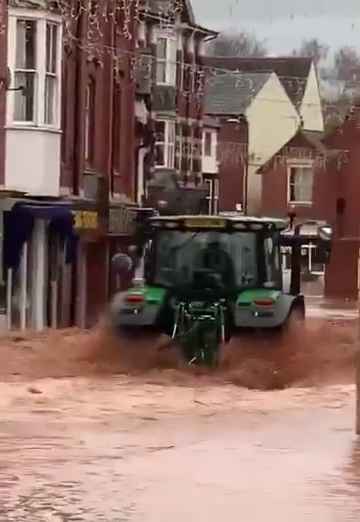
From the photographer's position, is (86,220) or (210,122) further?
(210,122)

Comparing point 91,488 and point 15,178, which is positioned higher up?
point 15,178

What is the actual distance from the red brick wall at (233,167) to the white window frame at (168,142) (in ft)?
48.7

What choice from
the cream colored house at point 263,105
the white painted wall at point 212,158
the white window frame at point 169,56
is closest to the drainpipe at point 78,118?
the white window frame at point 169,56

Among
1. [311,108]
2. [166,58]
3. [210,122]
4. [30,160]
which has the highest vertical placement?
[166,58]

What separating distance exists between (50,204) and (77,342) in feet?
21.6

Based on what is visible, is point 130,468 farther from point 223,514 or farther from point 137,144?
point 137,144

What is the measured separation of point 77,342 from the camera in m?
25.5

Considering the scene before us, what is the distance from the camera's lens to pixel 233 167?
3135 inches

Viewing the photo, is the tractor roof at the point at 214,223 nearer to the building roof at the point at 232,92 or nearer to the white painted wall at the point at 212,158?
the white painted wall at the point at 212,158

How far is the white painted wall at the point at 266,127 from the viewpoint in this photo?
259ft

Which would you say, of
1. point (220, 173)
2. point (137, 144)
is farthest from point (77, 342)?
point (220, 173)

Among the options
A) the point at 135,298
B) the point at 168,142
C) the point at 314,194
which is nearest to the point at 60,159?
the point at 135,298

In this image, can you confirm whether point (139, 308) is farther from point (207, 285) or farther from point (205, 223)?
point (205, 223)

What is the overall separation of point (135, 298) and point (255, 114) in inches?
2315
